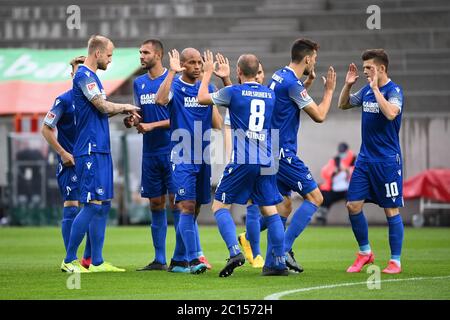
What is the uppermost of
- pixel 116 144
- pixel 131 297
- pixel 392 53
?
pixel 392 53

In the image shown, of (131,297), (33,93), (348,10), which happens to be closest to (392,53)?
Result: (348,10)

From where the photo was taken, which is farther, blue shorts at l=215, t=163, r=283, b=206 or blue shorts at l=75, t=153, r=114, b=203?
blue shorts at l=75, t=153, r=114, b=203

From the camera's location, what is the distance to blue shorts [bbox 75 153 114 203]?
11.4m

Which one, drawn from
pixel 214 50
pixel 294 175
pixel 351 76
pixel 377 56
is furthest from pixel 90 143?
pixel 214 50

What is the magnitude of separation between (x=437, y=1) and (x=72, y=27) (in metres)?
10.0

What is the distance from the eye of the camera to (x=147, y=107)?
39.8 ft

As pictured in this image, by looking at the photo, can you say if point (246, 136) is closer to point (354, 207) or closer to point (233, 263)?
point (233, 263)

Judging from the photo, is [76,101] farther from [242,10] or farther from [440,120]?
[242,10]

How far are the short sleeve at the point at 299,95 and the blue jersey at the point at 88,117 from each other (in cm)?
207

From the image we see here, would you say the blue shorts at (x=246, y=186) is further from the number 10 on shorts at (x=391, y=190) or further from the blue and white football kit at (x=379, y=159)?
the number 10 on shorts at (x=391, y=190)

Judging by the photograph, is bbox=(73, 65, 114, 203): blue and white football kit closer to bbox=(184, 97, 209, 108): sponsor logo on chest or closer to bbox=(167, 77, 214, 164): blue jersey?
bbox=(167, 77, 214, 164): blue jersey

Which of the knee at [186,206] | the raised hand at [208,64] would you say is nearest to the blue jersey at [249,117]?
Result: the raised hand at [208,64]

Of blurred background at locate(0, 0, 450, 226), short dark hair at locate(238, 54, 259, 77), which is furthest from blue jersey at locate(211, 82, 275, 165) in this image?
blurred background at locate(0, 0, 450, 226)

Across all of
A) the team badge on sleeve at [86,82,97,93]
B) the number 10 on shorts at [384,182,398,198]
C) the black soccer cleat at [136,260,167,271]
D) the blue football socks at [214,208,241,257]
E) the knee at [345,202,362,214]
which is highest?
the team badge on sleeve at [86,82,97,93]
